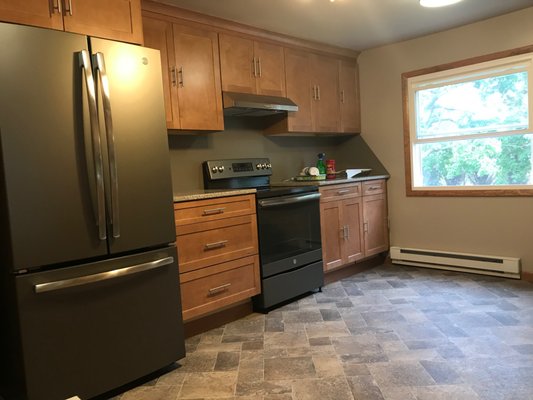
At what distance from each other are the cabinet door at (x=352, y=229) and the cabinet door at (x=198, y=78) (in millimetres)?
1409

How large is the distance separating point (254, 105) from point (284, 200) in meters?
0.77

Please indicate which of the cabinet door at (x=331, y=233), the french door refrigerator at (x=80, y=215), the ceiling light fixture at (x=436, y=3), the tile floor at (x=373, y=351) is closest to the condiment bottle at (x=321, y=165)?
the cabinet door at (x=331, y=233)

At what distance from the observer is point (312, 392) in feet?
6.18

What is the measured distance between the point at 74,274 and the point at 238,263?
1.18 meters

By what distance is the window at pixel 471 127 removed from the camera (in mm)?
3359

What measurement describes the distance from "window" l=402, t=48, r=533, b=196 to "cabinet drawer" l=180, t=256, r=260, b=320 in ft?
6.73

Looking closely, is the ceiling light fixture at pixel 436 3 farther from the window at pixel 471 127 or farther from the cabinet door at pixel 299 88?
the cabinet door at pixel 299 88

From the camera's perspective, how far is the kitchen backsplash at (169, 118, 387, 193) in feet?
10.3

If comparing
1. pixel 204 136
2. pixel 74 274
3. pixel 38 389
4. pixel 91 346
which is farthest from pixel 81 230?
pixel 204 136

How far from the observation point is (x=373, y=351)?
2.25 metres

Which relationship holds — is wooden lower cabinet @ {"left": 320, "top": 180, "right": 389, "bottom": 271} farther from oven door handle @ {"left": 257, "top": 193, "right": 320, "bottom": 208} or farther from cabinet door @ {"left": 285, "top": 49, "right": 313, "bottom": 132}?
cabinet door @ {"left": 285, "top": 49, "right": 313, "bottom": 132}

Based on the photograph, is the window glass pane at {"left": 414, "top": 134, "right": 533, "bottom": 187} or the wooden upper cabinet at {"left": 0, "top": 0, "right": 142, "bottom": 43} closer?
the wooden upper cabinet at {"left": 0, "top": 0, "right": 142, "bottom": 43}

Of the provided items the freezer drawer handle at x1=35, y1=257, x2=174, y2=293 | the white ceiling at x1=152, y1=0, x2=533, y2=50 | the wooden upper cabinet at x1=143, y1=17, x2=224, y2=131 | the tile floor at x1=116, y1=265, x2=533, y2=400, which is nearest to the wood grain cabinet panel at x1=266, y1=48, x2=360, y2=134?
the white ceiling at x1=152, y1=0, x2=533, y2=50

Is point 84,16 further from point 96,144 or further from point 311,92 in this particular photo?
point 311,92
